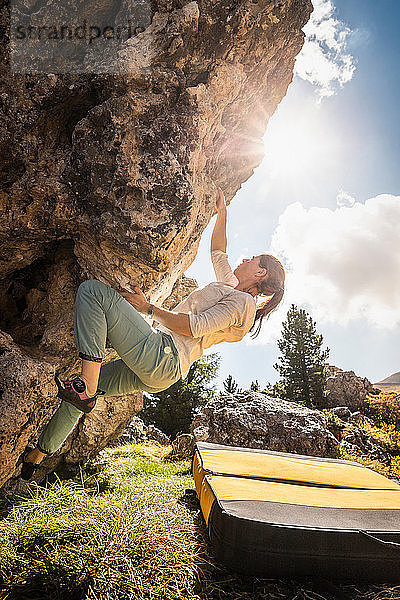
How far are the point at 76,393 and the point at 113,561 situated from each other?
3.97ft

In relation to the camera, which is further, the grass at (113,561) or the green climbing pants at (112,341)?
the green climbing pants at (112,341)

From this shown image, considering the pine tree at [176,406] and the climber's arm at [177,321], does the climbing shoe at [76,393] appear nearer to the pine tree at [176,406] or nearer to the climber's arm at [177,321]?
the climber's arm at [177,321]

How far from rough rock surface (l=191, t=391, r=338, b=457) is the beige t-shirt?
3.73m

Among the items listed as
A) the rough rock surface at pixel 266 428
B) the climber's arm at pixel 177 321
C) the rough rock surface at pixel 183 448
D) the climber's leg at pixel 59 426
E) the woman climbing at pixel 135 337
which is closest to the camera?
the woman climbing at pixel 135 337

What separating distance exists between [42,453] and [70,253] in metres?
2.31

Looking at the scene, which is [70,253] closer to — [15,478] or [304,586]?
[15,478]

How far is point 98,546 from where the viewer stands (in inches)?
98.9

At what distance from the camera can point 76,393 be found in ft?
10.0

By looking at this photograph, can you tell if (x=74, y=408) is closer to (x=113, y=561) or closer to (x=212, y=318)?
(x=113, y=561)

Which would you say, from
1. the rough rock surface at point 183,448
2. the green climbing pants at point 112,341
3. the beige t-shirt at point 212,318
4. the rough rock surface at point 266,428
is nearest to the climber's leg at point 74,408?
the green climbing pants at point 112,341

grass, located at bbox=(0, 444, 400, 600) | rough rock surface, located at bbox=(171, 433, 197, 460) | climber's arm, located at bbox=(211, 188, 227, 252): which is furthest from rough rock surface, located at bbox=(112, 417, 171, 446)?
grass, located at bbox=(0, 444, 400, 600)

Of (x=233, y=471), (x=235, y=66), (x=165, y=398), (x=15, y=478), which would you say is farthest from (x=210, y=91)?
(x=165, y=398)

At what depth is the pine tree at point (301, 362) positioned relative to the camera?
1984cm

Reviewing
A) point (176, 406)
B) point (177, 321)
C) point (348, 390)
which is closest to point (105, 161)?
point (177, 321)
